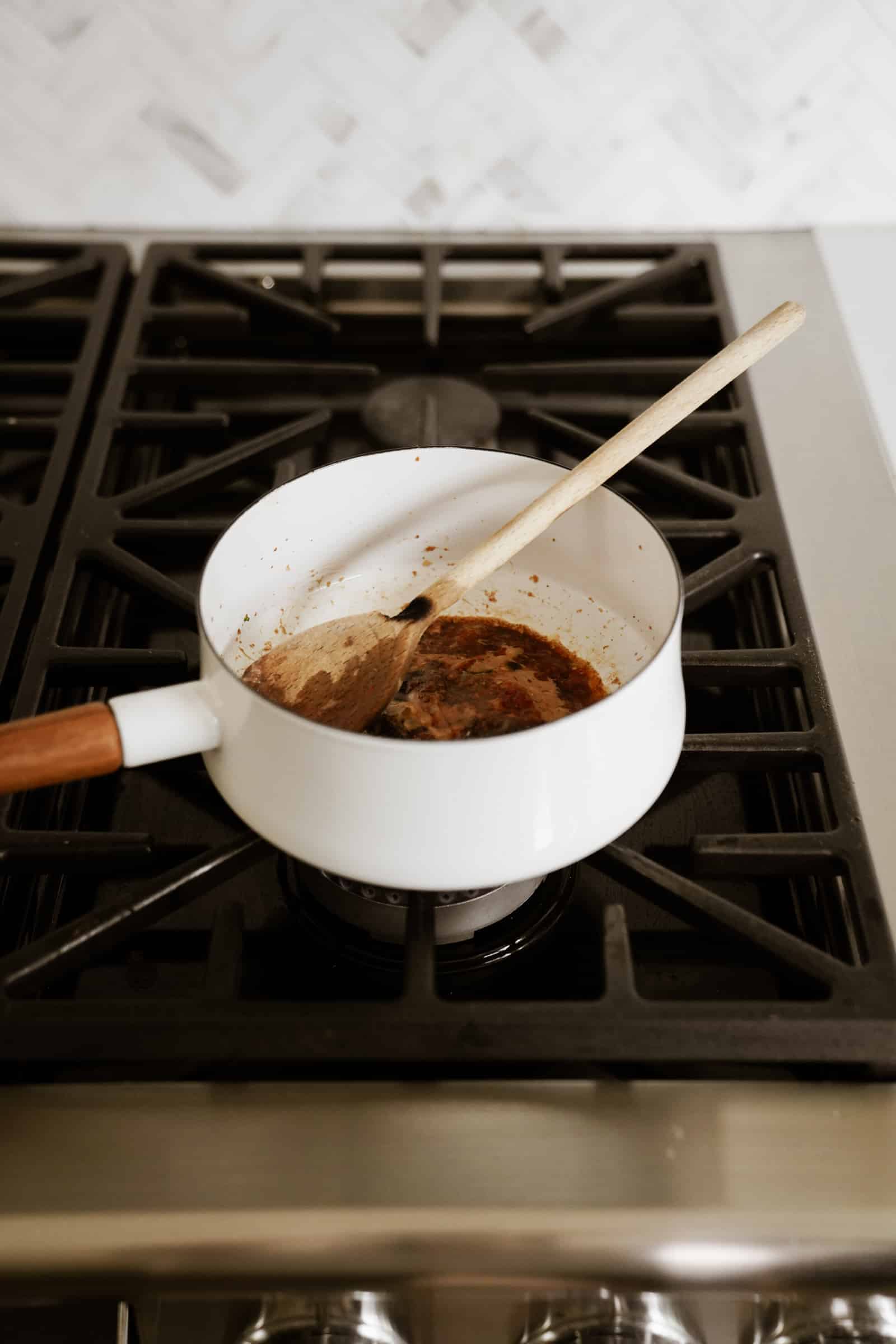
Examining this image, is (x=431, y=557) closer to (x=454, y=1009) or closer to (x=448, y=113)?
(x=454, y=1009)

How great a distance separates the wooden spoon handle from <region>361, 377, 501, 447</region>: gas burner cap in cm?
19

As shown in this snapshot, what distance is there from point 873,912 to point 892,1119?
70mm

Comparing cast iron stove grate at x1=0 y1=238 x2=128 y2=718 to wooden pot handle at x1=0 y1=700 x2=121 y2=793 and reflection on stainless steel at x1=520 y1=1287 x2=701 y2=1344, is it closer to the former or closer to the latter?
wooden pot handle at x1=0 y1=700 x2=121 y2=793

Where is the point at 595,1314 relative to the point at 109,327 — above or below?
below

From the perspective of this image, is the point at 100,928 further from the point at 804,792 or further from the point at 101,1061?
the point at 804,792

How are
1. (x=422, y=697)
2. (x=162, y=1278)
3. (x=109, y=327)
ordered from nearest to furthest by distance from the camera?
(x=162, y=1278), (x=422, y=697), (x=109, y=327)

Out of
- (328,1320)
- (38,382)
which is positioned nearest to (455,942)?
(328,1320)

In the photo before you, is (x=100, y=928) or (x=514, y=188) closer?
(x=100, y=928)

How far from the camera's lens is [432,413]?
666 mm

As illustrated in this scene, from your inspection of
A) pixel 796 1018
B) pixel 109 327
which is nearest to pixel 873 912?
pixel 796 1018

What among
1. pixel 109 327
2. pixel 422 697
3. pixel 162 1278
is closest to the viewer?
pixel 162 1278

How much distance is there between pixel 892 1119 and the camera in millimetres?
372

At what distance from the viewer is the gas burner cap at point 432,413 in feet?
2.20

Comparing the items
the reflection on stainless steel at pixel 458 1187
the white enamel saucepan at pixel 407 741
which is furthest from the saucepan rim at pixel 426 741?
the reflection on stainless steel at pixel 458 1187
